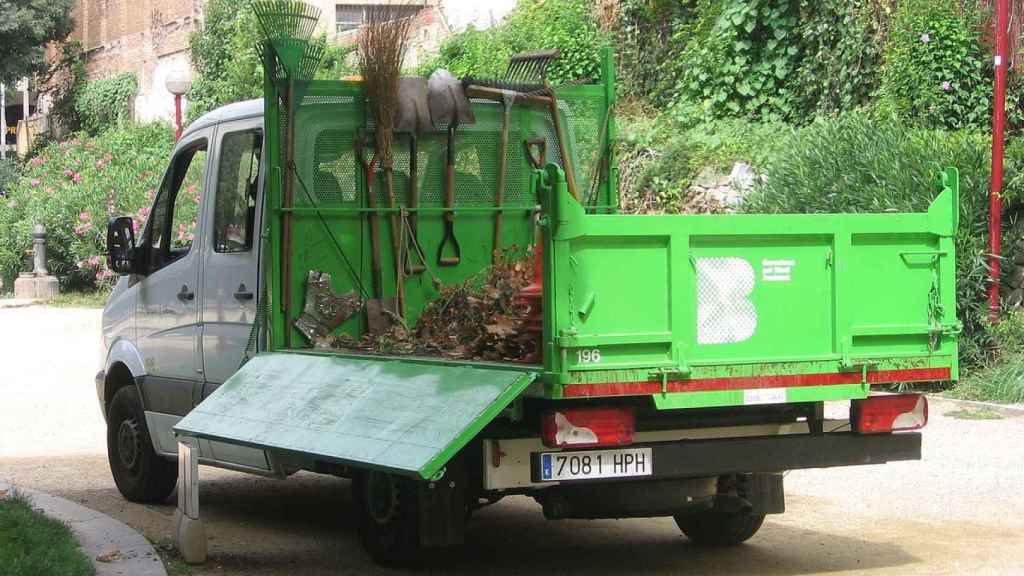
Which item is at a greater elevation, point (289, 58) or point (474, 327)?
point (289, 58)

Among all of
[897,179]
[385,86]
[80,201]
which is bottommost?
[897,179]

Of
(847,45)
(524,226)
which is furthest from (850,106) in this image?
(524,226)

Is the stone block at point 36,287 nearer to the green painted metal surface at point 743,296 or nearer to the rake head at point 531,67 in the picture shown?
the rake head at point 531,67

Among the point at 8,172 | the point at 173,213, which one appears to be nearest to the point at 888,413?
the point at 173,213

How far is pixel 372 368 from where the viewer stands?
263 inches

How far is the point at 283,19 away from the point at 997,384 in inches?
309

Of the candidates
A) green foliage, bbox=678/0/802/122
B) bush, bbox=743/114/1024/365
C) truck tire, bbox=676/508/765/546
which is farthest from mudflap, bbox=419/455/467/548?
green foliage, bbox=678/0/802/122

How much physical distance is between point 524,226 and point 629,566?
85.1 inches

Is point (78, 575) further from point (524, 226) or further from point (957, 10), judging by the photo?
point (957, 10)

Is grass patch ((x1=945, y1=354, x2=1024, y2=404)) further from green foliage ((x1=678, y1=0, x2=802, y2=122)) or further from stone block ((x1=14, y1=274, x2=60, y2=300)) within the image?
stone block ((x1=14, y1=274, x2=60, y2=300))

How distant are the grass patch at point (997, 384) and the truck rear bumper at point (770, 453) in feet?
21.0

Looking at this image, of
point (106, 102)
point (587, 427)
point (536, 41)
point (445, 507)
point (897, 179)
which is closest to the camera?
point (587, 427)

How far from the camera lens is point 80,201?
99.0ft

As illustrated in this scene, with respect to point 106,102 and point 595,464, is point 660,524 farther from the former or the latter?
point 106,102
